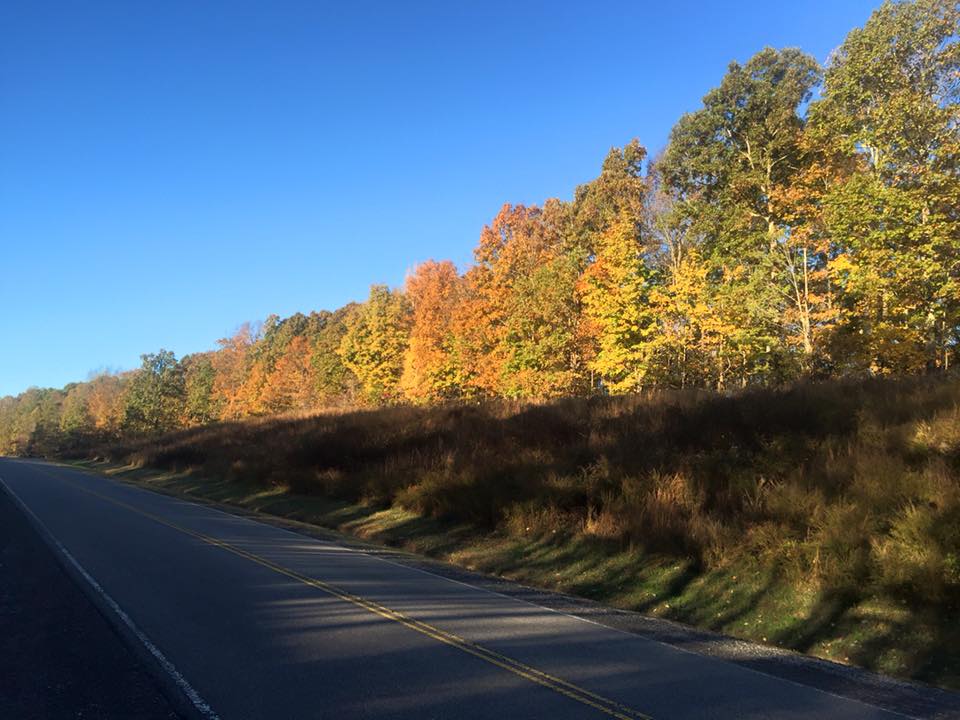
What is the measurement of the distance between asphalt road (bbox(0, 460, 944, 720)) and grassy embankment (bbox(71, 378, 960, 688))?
2.43 meters

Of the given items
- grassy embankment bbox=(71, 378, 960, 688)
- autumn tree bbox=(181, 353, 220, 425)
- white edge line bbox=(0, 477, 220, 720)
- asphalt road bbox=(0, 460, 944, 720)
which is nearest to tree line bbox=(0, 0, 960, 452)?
grassy embankment bbox=(71, 378, 960, 688)

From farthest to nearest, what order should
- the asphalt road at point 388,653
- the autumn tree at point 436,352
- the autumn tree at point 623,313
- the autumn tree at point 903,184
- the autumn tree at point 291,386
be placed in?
the autumn tree at point 291,386 → the autumn tree at point 436,352 → the autumn tree at point 623,313 → the autumn tree at point 903,184 → the asphalt road at point 388,653

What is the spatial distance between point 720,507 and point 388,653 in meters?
7.80

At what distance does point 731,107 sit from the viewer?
3697 cm

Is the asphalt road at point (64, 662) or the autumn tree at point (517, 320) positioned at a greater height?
the autumn tree at point (517, 320)

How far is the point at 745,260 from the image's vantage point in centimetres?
3416

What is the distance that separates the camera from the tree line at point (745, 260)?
2034 cm

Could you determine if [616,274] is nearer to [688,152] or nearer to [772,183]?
[772,183]

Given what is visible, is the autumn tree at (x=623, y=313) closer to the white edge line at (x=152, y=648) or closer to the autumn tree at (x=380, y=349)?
the white edge line at (x=152, y=648)

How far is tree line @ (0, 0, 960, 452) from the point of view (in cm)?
2034

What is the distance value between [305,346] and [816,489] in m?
82.8

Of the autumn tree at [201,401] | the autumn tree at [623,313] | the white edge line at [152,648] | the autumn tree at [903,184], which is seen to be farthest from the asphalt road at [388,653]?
the autumn tree at [201,401]

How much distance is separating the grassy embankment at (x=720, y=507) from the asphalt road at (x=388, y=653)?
2.43 meters

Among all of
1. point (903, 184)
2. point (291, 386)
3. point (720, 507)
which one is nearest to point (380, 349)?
point (291, 386)
